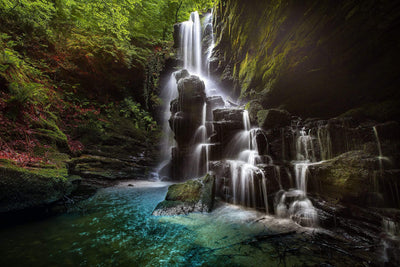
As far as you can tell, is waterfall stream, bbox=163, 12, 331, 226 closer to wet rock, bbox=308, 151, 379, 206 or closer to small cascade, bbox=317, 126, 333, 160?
small cascade, bbox=317, 126, 333, 160

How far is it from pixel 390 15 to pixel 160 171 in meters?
13.3

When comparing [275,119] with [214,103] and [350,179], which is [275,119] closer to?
[350,179]

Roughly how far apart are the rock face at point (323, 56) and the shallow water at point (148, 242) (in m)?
7.13

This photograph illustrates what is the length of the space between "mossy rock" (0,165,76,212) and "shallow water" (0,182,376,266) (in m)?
0.65

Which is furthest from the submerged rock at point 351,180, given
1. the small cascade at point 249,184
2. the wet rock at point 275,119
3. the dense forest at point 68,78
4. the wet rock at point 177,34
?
the wet rock at point 177,34

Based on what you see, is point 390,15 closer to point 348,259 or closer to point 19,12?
point 348,259

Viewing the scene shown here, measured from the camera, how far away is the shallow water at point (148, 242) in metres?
2.73

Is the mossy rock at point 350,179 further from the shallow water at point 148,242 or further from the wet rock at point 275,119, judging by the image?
the wet rock at point 275,119

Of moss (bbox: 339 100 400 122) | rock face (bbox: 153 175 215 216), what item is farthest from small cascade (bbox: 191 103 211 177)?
moss (bbox: 339 100 400 122)

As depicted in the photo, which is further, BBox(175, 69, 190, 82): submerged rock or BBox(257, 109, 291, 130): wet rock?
BBox(175, 69, 190, 82): submerged rock

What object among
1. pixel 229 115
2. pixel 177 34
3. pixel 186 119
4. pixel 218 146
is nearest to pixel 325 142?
pixel 229 115

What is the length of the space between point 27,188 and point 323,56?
1158 centimetres

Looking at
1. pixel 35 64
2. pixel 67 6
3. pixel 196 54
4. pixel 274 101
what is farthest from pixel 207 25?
pixel 35 64

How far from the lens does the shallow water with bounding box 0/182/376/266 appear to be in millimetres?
2727
